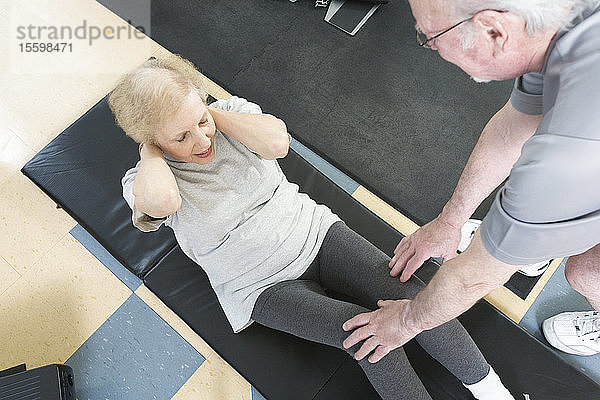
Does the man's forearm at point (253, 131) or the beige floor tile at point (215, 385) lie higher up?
the man's forearm at point (253, 131)

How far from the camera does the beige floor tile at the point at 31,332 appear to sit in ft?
7.82

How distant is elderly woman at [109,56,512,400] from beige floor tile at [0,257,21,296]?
100 centimetres

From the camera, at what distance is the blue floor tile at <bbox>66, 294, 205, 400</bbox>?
2314 mm

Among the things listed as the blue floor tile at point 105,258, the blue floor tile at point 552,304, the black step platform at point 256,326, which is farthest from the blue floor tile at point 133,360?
the blue floor tile at point 552,304

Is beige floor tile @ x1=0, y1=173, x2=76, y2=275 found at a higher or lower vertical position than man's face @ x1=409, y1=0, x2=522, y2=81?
lower

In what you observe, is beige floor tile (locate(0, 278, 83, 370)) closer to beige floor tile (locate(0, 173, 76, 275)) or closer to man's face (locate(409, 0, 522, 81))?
beige floor tile (locate(0, 173, 76, 275))

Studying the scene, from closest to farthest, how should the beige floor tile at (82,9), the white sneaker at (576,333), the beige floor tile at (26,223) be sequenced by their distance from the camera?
the white sneaker at (576,333) → the beige floor tile at (26,223) → the beige floor tile at (82,9)

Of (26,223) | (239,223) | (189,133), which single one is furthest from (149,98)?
(26,223)

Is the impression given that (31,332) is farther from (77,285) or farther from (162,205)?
(162,205)

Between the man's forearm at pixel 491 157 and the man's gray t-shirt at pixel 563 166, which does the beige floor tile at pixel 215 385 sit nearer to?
the man's forearm at pixel 491 157

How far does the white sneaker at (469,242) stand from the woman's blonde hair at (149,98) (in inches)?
46.6

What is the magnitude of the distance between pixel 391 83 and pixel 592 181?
1866mm

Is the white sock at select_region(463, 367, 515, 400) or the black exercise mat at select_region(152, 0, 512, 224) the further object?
the black exercise mat at select_region(152, 0, 512, 224)

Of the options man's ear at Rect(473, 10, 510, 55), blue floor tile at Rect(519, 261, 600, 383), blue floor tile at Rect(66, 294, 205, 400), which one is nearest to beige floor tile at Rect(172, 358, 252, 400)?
blue floor tile at Rect(66, 294, 205, 400)
